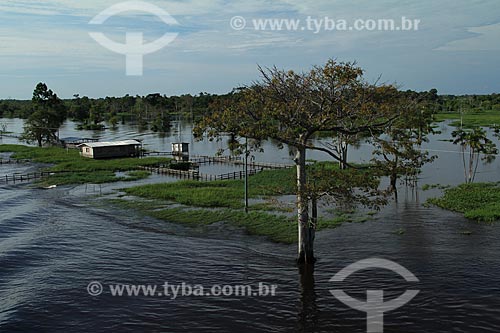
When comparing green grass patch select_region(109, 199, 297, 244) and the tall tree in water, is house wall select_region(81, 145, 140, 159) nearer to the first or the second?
the tall tree in water

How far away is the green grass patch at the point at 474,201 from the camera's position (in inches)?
1186

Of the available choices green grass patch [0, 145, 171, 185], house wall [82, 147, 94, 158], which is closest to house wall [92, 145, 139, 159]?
house wall [82, 147, 94, 158]

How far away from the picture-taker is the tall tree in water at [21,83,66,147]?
86.9m

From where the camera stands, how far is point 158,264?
22.3 meters

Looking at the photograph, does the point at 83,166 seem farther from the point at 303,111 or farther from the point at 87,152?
the point at 303,111

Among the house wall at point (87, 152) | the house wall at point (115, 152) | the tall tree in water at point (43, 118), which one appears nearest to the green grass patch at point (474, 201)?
the house wall at point (115, 152)

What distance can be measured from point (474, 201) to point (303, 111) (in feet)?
68.9

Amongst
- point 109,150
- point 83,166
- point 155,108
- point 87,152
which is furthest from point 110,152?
point 155,108

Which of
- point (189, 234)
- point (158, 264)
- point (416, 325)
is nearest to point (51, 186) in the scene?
point (189, 234)

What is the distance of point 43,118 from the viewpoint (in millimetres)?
87562

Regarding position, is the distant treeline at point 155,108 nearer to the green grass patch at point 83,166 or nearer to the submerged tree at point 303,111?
the green grass patch at point 83,166

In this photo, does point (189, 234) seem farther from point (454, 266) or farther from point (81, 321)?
point (454, 266)

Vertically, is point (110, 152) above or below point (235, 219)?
above

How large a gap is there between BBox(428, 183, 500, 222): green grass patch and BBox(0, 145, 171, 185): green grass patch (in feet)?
105
